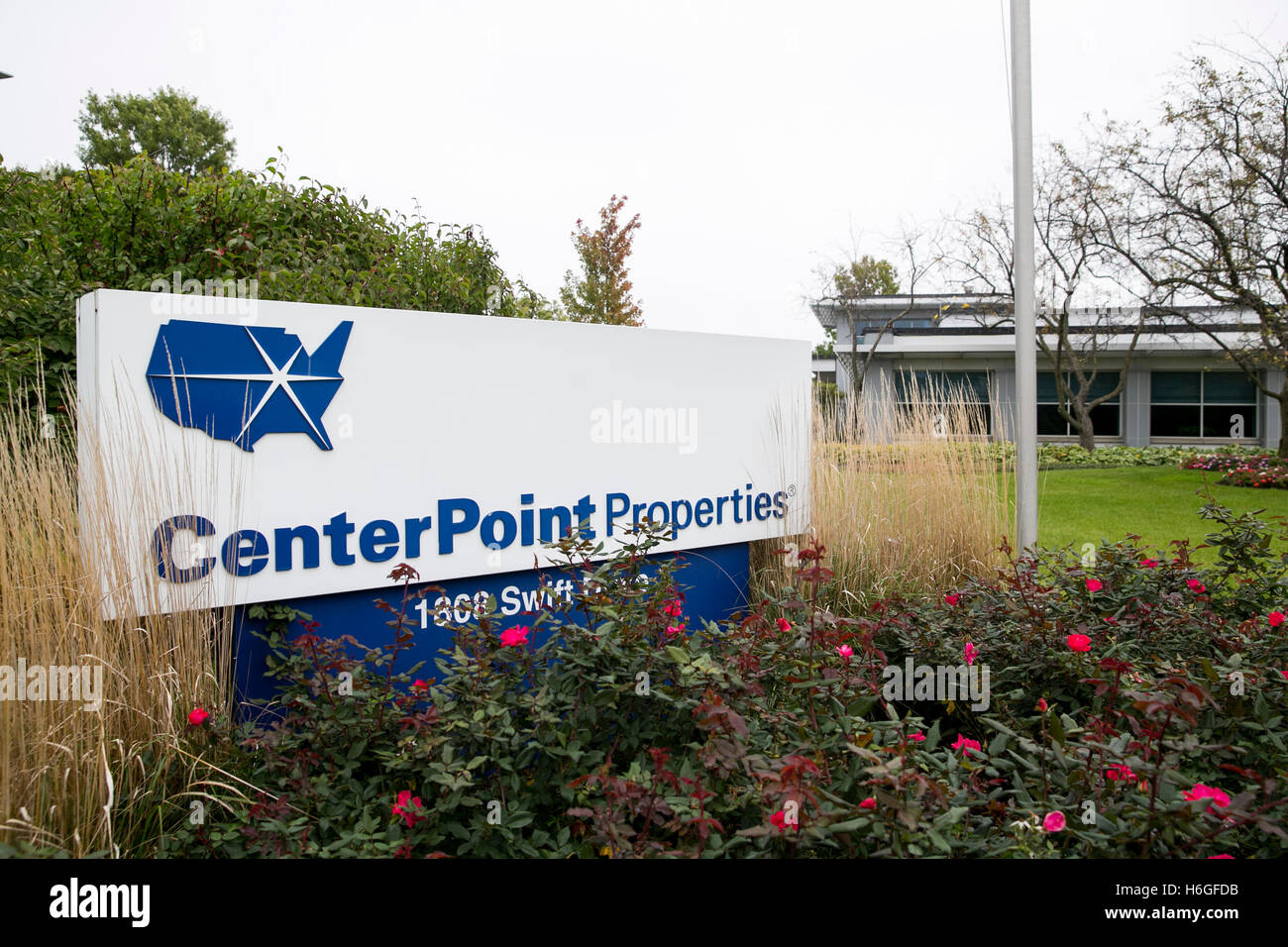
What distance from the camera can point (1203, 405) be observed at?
80.0 feet

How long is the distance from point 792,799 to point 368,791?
39.7 inches

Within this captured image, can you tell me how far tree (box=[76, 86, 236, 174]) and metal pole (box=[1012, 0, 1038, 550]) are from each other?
26.7 metres

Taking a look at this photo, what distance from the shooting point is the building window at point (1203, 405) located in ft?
79.4

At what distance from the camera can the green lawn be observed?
830cm

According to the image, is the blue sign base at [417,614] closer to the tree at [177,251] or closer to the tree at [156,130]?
the tree at [177,251]

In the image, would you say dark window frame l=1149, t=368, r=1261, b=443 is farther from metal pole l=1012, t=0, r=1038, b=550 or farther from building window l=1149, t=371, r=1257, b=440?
metal pole l=1012, t=0, r=1038, b=550

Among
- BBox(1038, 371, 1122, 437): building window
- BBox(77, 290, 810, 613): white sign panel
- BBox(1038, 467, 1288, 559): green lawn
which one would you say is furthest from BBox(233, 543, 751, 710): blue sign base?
BBox(1038, 371, 1122, 437): building window

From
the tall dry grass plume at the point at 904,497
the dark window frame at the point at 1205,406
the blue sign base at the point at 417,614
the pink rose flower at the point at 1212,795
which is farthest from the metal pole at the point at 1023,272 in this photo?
the dark window frame at the point at 1205,406

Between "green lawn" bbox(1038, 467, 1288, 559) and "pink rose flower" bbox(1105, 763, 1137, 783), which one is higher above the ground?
"pink rose flower" bbox(1105, 763, 1137, 783)

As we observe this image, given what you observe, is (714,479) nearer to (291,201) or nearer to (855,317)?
(291,201)

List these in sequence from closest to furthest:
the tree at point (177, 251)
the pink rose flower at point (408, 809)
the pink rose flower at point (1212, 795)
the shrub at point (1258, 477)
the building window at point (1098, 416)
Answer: the pink rose flower at point (1212, 795)
the pink rose flower at point (408, 809)
the tree at point (177, 251)
the shrub at point (1258, 477)
the building window at point (1098, 416)

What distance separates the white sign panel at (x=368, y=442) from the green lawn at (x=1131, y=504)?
4.17m
